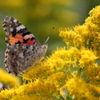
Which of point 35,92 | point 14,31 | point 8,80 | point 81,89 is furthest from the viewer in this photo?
point 8,80

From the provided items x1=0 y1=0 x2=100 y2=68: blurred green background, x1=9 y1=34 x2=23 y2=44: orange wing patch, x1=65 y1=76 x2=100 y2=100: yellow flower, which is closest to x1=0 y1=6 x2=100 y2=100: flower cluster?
x1=65 y1=76 x2=100 y2=100: yellow flower

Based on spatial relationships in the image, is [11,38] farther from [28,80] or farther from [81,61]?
[81,61]

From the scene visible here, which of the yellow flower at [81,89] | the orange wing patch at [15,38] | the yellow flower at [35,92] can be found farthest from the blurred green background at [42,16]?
the yellow flower at [81,89]

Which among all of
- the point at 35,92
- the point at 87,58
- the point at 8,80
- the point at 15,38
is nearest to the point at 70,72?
the point at 87,58

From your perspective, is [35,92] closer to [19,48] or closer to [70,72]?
[70,72]

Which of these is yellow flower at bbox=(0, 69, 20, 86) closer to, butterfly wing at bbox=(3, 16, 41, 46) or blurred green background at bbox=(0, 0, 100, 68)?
butterfly wing at bbox=(3, 16, 41, 46)

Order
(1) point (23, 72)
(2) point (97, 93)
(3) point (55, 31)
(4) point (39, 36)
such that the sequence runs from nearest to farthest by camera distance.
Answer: (2) point (97, 93), (1) point (23, 72), (4) point (39, 36), (3) point (55, 31)

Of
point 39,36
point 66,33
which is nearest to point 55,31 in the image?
point 39,36

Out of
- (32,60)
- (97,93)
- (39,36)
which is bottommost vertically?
(97,93)
